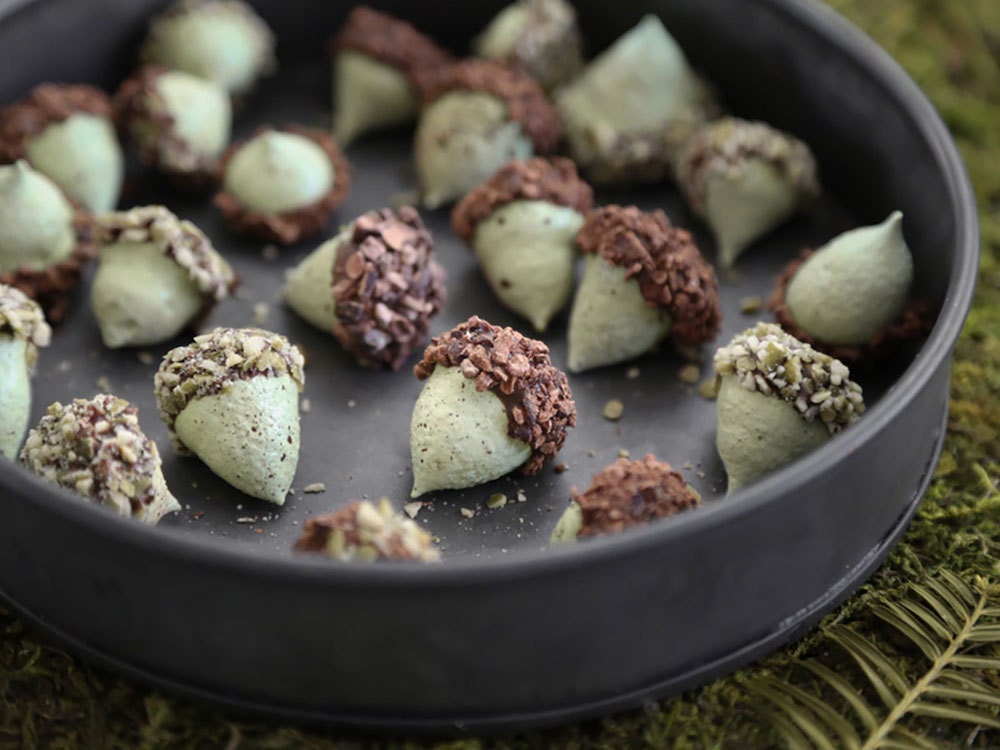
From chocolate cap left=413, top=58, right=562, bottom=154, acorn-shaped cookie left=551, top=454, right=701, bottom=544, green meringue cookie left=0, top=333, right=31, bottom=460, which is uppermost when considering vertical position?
chocolate cap left=413, top=58, right=562, bottom=154

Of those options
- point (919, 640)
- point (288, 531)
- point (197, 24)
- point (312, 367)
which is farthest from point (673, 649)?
point (197, 24)

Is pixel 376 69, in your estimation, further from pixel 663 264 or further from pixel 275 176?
pixel 663 264

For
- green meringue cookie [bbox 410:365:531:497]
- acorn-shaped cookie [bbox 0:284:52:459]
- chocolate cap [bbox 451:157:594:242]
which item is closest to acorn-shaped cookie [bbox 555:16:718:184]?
chocolate cap [bbox 451:157:594:242]

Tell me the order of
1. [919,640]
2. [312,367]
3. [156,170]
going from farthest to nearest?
[156,170], [312,367], [919,640]

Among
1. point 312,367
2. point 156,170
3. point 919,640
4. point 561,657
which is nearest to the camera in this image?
point 561,657

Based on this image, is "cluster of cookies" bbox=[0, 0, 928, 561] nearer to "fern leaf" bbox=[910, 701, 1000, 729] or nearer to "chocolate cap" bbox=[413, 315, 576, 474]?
"chocolate cap" bbox=[413, 315, 576, 474]

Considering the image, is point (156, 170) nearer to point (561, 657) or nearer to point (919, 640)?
point (561, 657)
